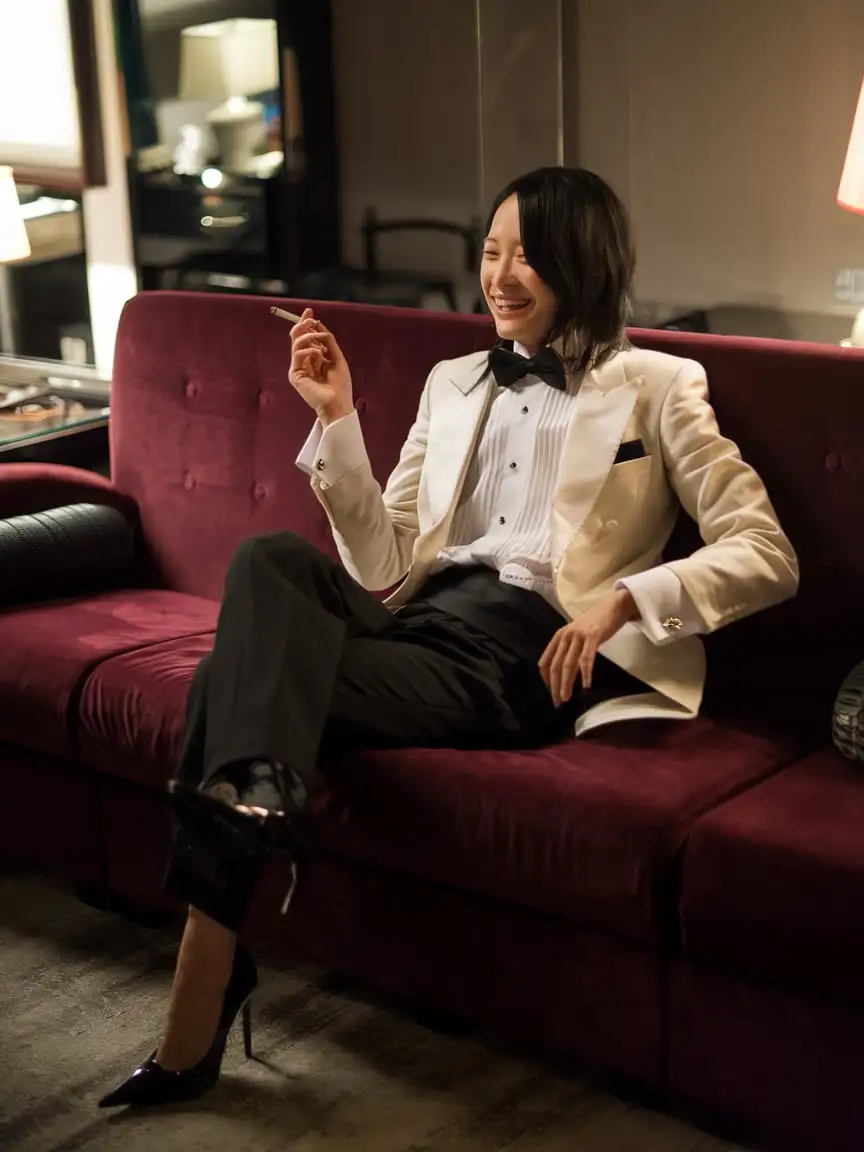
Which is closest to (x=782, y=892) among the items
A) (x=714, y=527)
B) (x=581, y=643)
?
(x=581, y=643)

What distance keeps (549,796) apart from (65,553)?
1.27 metres

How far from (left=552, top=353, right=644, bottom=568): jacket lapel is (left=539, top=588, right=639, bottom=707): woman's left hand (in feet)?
0.58

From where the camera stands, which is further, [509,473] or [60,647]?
[60,647]

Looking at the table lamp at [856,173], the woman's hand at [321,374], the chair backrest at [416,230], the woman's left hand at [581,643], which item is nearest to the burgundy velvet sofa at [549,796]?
the woman's left hand at [581,643]

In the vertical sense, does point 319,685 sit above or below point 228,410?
below

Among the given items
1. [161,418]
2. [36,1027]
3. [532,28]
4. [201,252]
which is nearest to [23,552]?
[161,418]

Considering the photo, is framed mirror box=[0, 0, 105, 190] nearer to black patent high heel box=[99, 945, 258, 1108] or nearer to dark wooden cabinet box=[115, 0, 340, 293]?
dark wooden cabinet box=[115, 0, 340, 293]

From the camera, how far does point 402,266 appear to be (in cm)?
450

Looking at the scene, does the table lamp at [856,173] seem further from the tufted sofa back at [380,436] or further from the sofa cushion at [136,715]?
the sofa cushion at [136,715]

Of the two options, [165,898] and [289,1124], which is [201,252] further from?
[289,1124]

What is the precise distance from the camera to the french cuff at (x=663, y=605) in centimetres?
196

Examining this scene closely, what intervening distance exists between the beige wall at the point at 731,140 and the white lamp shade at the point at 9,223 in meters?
1.56

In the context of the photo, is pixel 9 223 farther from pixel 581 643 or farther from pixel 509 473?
pixel 581 643

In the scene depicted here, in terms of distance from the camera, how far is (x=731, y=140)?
395 cm
